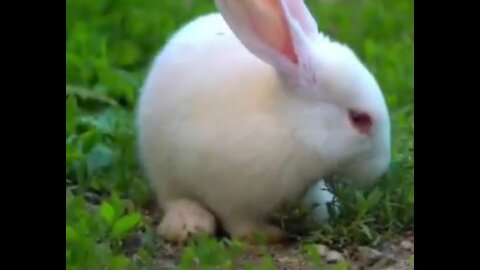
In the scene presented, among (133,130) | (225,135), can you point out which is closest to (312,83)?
(225,135)

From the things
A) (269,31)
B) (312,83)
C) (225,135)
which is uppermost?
(269,31)

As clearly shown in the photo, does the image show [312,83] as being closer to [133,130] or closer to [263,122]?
[263,122]

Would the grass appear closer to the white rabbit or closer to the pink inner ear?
the white rabbit

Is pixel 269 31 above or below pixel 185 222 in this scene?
above

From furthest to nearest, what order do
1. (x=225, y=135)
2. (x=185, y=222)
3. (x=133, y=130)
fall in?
1. (x=133, y=130)
2. (x=185, y=222)
3. (x=225, y=135)

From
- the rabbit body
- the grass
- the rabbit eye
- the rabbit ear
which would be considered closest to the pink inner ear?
the rabbit ear

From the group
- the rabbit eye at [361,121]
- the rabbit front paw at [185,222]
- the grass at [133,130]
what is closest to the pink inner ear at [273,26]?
the rabbit eye at [361,121]

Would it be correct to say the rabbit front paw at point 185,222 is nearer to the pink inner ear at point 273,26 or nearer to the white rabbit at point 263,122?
the white rabbit at point 263,122

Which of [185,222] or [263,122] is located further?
[185,222]
